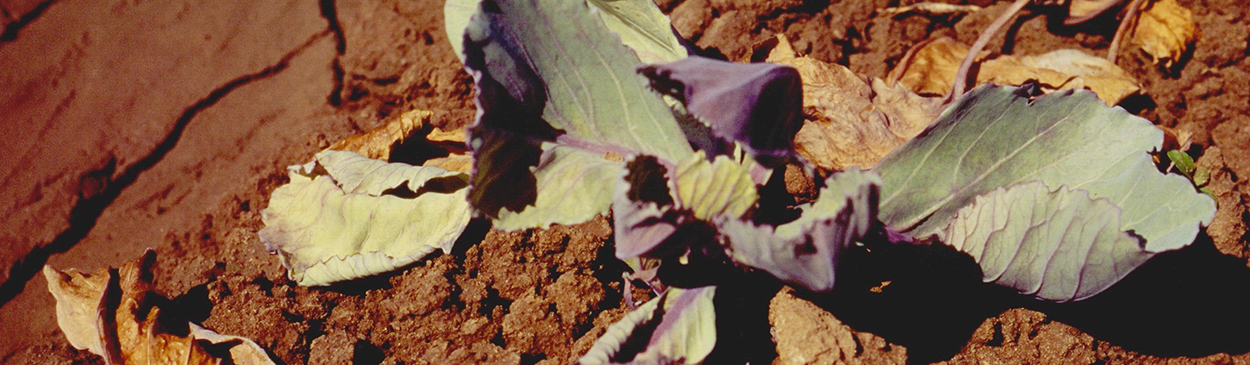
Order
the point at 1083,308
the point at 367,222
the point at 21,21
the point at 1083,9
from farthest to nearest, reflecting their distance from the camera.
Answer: the point at 21,21 < the point at 1083,9 < the point at 367,222 < the point at 1083,308

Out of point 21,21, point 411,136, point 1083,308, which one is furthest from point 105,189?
point 1083,308

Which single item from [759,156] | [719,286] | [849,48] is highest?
[759,156]

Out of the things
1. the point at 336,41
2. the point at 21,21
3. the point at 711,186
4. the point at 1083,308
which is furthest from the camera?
the point at 21,21

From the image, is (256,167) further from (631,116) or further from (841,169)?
Result: (841,169)

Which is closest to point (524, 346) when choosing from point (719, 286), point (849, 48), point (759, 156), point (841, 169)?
point (719, 286)

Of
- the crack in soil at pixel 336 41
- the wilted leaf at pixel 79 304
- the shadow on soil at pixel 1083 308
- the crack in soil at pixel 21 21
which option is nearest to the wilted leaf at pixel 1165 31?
the shadow on soil at pixel 1083 308

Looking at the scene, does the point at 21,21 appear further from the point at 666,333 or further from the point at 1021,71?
the point at 1021,71

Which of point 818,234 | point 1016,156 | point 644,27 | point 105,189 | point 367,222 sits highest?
point 644,27
